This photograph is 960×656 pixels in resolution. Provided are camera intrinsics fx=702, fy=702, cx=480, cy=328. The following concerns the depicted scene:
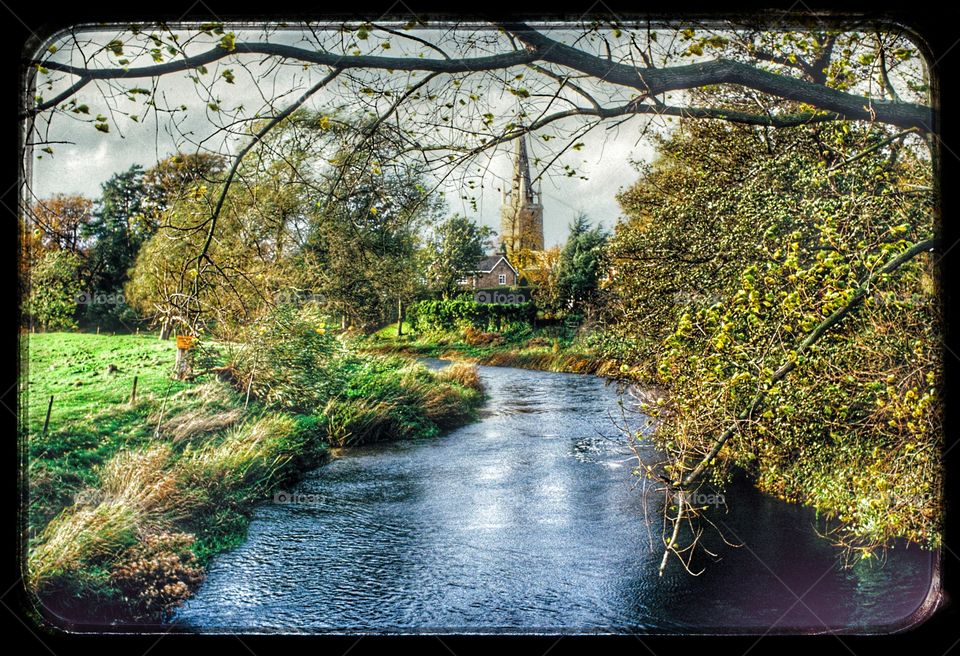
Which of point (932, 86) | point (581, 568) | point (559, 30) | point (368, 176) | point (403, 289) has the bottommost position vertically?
point (581, 568)

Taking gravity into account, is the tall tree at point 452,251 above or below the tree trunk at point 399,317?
above

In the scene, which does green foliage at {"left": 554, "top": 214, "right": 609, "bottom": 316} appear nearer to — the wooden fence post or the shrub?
the shrub

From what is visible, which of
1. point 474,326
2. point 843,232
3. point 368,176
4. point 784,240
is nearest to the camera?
point 843,232

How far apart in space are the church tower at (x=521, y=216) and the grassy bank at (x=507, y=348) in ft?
1.45

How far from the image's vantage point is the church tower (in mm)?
3580

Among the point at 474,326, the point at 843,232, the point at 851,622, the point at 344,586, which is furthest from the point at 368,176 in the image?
the point at 851,622

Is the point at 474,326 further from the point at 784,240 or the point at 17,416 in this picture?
the point at 17,416

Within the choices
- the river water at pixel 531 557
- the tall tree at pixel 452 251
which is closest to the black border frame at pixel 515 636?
the river water at pixel 531 557

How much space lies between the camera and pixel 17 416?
10.9 ft

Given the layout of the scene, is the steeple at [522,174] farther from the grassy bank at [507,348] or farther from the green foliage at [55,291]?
the green foliage at [55,291]

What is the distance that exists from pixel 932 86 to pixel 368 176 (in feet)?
8.82

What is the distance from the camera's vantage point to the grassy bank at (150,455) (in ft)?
10.7

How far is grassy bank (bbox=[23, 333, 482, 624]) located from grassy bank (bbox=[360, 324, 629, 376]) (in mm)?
101

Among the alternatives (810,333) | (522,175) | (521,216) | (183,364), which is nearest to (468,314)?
(521,216)
